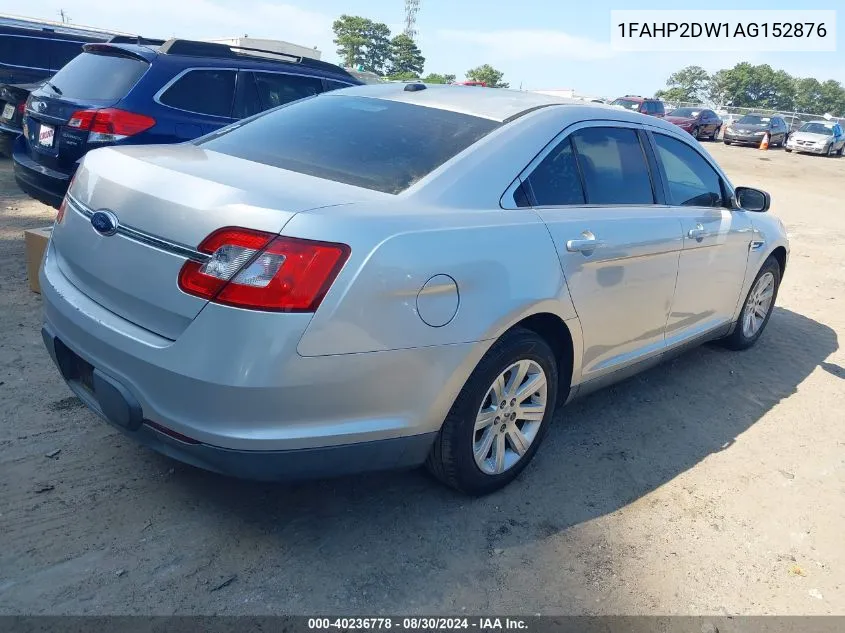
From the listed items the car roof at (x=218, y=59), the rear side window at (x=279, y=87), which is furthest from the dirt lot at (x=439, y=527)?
the rear side window at (x=279, y=87)

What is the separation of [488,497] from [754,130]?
104 ft

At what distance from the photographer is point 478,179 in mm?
2768

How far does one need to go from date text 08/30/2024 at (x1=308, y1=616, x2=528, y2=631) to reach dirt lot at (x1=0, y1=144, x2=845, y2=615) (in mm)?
45

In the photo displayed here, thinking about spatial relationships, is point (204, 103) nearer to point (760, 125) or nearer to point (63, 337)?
point (63, 337)

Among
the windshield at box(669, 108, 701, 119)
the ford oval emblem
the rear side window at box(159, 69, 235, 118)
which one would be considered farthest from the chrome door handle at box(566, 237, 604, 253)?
the windshield at box(669, 108, 701, 119)

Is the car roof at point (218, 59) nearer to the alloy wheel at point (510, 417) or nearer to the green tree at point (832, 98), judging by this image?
the alloy wheel at point (510, 417)

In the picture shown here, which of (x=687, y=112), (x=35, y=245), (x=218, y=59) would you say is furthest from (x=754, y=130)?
(x=35, y=245)

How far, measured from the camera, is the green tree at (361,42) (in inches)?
3873

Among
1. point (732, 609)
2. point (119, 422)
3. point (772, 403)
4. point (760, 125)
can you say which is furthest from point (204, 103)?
point (760, 125)

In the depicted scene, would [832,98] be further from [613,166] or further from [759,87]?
[613,166]

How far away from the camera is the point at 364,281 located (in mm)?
2221

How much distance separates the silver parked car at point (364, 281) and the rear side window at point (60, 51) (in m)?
8.34

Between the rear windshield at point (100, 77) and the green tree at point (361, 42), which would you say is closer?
the rear windshield at point (100, 77)

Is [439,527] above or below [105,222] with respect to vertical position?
below
